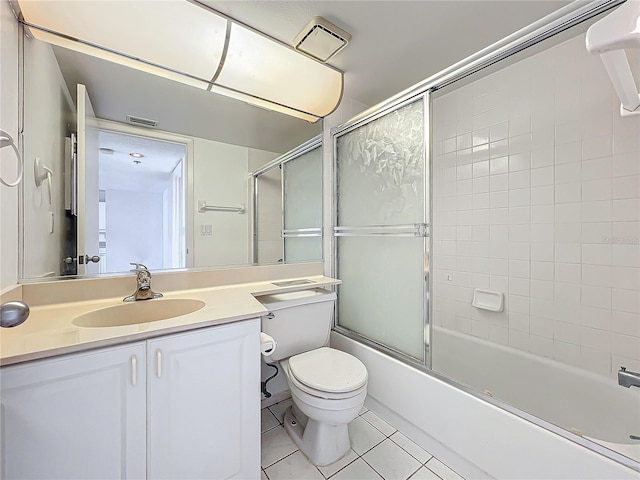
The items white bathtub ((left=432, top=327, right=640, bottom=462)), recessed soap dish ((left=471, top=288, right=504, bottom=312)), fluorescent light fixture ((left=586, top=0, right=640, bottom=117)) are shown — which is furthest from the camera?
recessed soap dish ((left=471, top=288, right=504, bottom=312))

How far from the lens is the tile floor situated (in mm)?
1243

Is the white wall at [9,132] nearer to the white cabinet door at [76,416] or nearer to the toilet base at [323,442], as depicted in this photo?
the white cabinet door at [76,416]

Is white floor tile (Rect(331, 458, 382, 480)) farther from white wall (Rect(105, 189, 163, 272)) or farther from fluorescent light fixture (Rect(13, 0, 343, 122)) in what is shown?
fluorescent light fixture (Rect(13, 0, 343, 122))

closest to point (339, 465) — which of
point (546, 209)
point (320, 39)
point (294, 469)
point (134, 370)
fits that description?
point (294, 469)

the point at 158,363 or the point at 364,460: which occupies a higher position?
the point at 158,363

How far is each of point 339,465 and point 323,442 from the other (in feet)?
0.41

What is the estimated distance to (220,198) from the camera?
5.26 ft

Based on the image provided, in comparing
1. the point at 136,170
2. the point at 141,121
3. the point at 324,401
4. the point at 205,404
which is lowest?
the point at 324,401

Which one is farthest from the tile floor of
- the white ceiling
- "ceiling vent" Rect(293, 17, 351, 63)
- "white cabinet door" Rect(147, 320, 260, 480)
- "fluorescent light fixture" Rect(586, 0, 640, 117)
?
"ceiling vent" Rect(293, 17, 351, 63)

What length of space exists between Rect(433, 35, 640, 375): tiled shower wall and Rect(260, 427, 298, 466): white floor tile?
1452mm

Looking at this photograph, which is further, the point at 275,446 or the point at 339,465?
the point at 275,446

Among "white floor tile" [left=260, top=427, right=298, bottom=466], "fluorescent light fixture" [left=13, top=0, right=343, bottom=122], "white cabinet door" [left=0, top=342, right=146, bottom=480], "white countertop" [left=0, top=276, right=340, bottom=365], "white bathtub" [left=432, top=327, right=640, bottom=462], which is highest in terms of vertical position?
"fluorescent light fixture" [left=13, top=0, right=343, bottom=122]

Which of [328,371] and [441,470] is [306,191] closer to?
[328,371]

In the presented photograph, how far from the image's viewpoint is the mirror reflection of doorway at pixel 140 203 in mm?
1306
